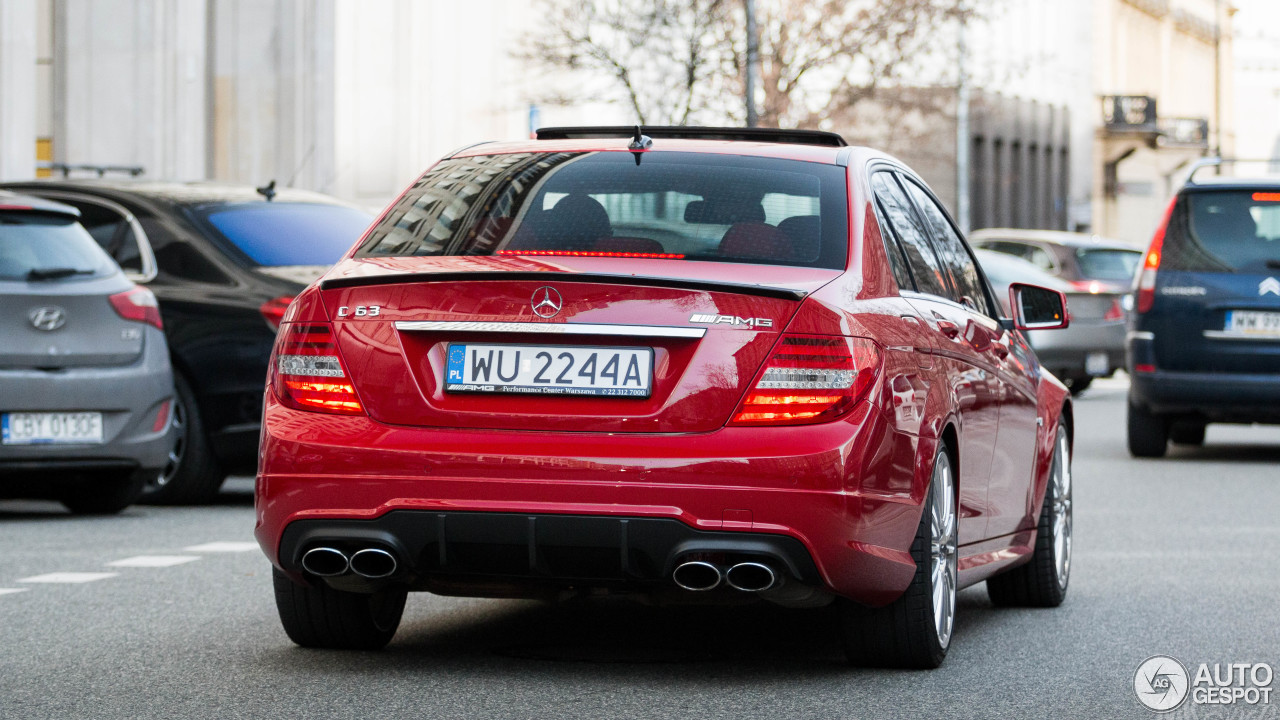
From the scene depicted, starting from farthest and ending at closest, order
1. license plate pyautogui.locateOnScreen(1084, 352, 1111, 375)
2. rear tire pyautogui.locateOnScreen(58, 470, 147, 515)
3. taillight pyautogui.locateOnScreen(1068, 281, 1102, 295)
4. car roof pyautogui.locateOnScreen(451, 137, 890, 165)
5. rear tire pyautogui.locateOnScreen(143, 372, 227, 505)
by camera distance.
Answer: taillight pyautogui.locateOnScreen(1068, 281, 1102, 295)
license plate pyautogui.locateOnScreen(1084, 352, 1111, 375)
rear tire pyautogui.locateOnScreen(143, 372, 227, 505)
rear tire pyautogui.locateOnScreen(58, 470, 147, 515)
car roof pyautogui.locateOnScreen(451, 137, 890, 165)

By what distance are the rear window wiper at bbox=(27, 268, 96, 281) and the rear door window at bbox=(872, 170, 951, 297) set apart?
531 cm

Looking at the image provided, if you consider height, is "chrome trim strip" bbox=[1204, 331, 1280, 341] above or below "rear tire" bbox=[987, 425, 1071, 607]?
above

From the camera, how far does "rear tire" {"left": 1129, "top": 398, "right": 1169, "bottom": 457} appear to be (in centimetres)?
1545

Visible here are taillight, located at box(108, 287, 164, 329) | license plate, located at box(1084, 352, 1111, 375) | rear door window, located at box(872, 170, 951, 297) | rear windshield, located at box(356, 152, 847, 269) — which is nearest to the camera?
rear windshield, located at box(356, 152, 847, 269)

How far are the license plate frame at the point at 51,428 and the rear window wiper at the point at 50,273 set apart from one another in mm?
664

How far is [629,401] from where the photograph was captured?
219 inches

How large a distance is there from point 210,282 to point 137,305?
1.73ft

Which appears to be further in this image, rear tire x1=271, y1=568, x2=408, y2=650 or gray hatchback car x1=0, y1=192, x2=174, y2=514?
gray hatchback car x1=0, y1=192, x2=174, y2=514

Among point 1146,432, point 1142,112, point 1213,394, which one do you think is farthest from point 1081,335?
point 1142,112

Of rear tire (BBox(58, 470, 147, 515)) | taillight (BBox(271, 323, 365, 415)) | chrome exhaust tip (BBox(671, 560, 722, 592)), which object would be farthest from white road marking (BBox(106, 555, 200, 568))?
chrome exhaust tip (BBox(671, 560, 722, 592))

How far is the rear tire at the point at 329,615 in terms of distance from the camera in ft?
21.0

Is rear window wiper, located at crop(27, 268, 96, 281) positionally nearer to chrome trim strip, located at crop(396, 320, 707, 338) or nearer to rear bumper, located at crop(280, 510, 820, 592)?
rear bumper, located at crop(280, 510, 820, 592)

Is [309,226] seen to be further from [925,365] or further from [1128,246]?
[1128,246]

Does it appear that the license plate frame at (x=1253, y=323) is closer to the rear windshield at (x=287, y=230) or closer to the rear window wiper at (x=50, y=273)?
the rear windshield at (x=287, y=230)
